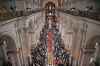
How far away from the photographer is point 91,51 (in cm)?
923

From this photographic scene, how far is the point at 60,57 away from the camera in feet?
31.0

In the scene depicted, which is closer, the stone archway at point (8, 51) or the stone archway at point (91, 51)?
the stone archway at point (91, 51)

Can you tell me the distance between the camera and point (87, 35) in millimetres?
9188

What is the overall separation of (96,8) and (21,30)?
3090 millimetres

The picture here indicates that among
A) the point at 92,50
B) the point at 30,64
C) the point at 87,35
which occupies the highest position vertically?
the point at 87,35

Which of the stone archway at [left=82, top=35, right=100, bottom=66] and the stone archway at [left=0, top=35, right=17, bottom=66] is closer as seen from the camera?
the stone archway at [left=82, top=35, right=100, bottom=66]

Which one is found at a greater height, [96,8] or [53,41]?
[96,8]

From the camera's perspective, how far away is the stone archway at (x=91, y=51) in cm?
912

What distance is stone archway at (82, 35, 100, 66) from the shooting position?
912 centimetres

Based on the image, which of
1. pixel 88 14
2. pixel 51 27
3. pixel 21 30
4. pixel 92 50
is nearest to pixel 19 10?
pixel 21 30

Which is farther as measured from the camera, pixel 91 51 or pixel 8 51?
pixel 8 51

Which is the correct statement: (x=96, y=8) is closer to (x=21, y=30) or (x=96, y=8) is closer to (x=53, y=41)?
(x=53, y=41)

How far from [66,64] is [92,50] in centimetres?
119

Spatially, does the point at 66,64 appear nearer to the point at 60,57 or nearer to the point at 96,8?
the point at 60,57
